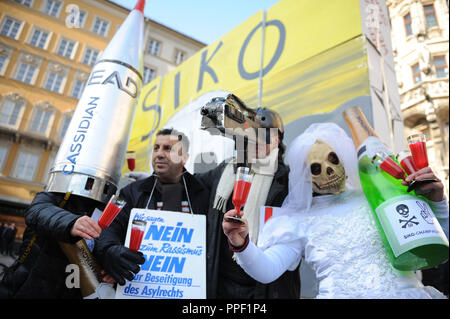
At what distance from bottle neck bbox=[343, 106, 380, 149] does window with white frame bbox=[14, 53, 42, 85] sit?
9.44 feet

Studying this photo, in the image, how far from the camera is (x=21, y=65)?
298cm

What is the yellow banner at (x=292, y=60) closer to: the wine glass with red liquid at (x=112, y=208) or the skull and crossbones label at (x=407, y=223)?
the skull and crossbones label at (x=407, y=223)

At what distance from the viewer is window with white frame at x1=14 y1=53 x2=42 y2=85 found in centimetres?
287

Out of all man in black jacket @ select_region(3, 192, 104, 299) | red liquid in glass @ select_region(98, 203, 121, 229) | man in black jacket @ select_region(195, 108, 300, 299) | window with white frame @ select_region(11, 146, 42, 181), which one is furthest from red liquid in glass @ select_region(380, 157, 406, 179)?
window with white frame @ select_region(11, 146, 42, 181)

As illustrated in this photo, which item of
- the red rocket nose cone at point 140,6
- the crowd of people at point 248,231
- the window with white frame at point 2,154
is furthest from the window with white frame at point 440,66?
the window with white frame at point 2,154

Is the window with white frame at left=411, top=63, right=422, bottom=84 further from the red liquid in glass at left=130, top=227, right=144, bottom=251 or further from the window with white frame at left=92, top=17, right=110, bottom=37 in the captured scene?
the red liquid in glass at left=130, top=227, right=144, bottom=251

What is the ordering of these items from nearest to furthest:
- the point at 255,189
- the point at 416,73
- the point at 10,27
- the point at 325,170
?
the point at 325,170
the point at 255,189
the point at 10,27
the point at 416,73

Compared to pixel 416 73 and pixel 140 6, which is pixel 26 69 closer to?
pixel 140 6

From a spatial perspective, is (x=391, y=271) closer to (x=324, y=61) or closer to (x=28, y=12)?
(x=324, y=61)

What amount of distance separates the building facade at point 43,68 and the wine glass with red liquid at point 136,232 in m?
1.98

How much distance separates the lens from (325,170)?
1266mm

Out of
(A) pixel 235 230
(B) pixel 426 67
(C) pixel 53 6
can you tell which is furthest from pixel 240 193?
(B) pixel 426 67

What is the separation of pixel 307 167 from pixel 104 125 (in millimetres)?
1412
